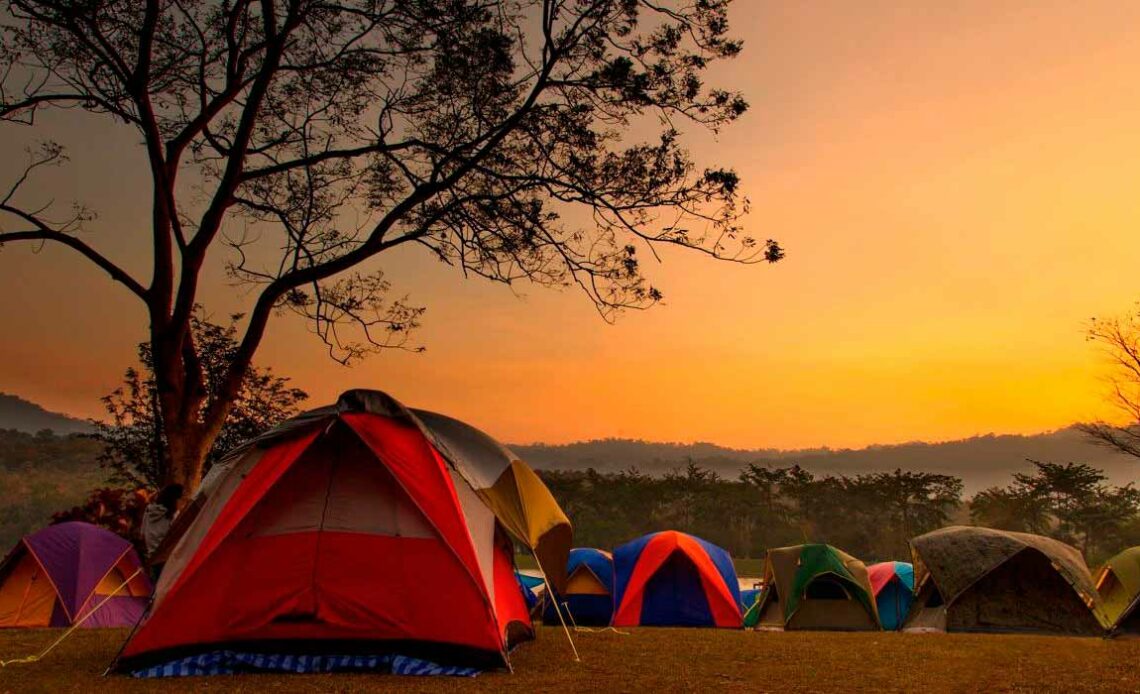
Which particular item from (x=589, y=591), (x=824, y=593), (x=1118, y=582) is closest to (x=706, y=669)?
(x=589, y=591)

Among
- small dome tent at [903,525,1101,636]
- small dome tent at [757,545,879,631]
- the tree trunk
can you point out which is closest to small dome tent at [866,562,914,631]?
small dome tent at [757,545,879,631]

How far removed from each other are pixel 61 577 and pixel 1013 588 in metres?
15.8

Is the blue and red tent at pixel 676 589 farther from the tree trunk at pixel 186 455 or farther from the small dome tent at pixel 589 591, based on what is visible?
the tree trunk at pixel 186 455

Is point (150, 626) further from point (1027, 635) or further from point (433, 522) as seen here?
point (1027, 635)

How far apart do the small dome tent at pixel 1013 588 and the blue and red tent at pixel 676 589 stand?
3700mm

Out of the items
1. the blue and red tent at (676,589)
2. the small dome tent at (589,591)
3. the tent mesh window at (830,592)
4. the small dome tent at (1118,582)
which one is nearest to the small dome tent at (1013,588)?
the small dome tent at (1118,582)

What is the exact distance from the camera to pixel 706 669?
8.17m

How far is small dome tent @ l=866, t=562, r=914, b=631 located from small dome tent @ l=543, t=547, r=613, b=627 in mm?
5422

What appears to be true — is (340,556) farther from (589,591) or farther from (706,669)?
(589,591)

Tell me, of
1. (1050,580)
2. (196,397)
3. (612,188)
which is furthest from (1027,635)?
(196,397)

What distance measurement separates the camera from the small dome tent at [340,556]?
24.3 feet

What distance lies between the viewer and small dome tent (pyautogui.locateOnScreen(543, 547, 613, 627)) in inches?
682

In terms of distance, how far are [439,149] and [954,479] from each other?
44962 millimetres

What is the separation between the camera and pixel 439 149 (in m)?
16.0
